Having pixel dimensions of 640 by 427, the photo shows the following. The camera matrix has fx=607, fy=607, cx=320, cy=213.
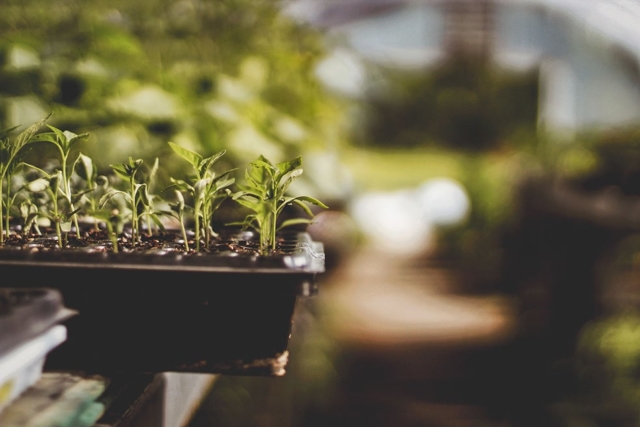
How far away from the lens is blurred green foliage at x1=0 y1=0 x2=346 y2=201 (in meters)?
1.25

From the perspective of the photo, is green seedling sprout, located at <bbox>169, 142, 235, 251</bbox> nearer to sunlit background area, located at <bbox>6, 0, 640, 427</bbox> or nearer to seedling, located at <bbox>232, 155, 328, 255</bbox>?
seedling, located at <bbox>232, 155, 328, 255</bbox>

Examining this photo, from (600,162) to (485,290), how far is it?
7.99 feet

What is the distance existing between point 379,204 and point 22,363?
641 cm

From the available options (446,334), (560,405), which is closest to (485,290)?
A: (446,334)

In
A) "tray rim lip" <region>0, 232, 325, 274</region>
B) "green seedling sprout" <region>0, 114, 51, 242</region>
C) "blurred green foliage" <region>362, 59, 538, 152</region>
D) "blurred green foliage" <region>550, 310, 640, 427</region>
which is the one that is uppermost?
"blurred green foliage" <region>362, 59, 538, 152</region>

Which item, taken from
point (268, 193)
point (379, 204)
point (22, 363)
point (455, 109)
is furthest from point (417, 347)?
point (455, 109)

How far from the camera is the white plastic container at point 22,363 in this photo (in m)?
0.45

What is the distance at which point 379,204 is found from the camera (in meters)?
6.81

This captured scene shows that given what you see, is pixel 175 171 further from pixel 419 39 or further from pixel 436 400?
pixel 419 39

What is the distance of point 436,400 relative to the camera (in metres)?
3.17

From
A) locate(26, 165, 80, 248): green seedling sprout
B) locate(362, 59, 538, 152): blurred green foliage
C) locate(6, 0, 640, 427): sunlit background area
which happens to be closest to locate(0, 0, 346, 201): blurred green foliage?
locate(6, 0, 640, 427): sunlit background area

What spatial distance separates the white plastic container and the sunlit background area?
73cm

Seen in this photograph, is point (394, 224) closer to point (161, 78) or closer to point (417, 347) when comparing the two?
point (417, 347)

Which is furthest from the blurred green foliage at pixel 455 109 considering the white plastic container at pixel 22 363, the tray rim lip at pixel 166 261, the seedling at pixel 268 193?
the white plastic container at pixel 22 363
